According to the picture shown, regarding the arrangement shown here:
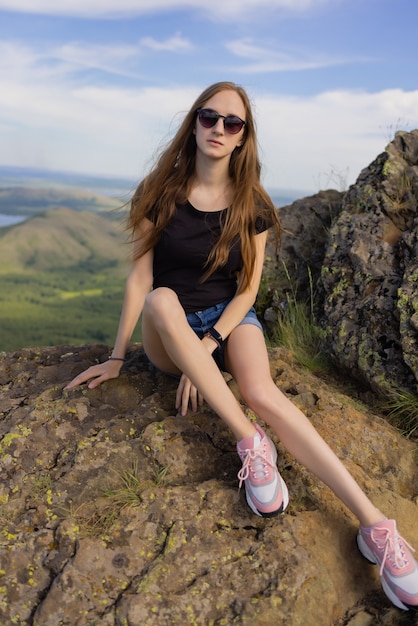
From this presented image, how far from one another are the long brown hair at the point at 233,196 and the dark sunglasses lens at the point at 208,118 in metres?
0.15

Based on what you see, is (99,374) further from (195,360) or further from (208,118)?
(208,118)

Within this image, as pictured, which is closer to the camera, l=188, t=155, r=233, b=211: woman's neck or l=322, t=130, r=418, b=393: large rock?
l=188, t=155, r=233, b=211: woman's neck

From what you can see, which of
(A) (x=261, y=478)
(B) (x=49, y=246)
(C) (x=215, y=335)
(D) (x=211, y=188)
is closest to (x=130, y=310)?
(C) (x=215, y=335)

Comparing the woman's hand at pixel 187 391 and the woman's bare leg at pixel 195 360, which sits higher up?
the woman's bare leg at pixel 195 360

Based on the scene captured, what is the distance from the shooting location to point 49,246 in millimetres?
183375

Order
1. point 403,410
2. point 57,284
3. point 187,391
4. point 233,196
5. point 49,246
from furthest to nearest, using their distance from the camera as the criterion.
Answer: point 49,246
point 57,284
point 403,410
point 233,196
point 187,391

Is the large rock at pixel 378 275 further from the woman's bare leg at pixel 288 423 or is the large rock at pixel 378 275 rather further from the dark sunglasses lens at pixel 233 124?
the dark sunglasses lens at pixel 233 124

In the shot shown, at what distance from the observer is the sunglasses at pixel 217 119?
3.81 m

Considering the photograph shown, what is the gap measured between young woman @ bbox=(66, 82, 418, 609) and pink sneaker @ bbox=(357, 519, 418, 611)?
0.49 metres

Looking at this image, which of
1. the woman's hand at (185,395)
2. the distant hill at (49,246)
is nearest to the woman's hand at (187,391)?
the woman's hand at (185,395)

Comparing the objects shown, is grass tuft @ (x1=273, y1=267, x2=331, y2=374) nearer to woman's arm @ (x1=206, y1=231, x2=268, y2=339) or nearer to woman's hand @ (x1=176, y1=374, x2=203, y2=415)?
woman's arm @ (x1=206, y1=231, x2=268, y2=339)

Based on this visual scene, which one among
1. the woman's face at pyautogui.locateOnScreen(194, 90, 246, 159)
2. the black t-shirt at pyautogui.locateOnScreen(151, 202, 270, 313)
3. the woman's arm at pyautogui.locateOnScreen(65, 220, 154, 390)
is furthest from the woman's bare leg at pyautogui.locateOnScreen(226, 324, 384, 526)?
the woman's face at pyautogui.locateOnScreen(194, 90, 246, 159)

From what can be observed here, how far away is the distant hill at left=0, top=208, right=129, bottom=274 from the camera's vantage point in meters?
172

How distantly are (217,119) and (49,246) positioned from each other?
18816 cm
